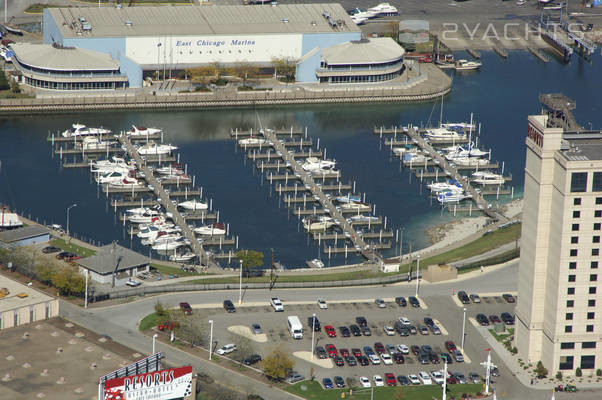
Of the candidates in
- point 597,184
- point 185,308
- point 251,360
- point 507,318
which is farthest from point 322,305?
point 597,184

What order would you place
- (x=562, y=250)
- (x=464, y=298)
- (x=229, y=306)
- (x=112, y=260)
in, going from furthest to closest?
(x=112, y=260) → (x=464, y=298) → (x=229, y=306) → (x=562, y=250)

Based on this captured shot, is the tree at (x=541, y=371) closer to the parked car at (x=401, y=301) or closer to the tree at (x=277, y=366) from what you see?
the parked car at (x=401, y=301)

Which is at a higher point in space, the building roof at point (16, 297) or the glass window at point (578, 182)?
the glass window at point (578, 182)

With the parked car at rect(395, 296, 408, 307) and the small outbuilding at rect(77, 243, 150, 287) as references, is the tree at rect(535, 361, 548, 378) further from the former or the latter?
the small outbuilding at rect(77, 243, 150, 287)

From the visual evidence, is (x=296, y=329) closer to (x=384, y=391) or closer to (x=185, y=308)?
(x=185, y=308)

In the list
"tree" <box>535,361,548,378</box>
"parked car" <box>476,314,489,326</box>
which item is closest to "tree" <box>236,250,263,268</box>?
"parked car" <box>476,314,489,326</box>

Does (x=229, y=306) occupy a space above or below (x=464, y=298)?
below

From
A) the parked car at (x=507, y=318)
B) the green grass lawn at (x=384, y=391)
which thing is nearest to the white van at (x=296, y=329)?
the green grass lawn at (x=384, y=391)
